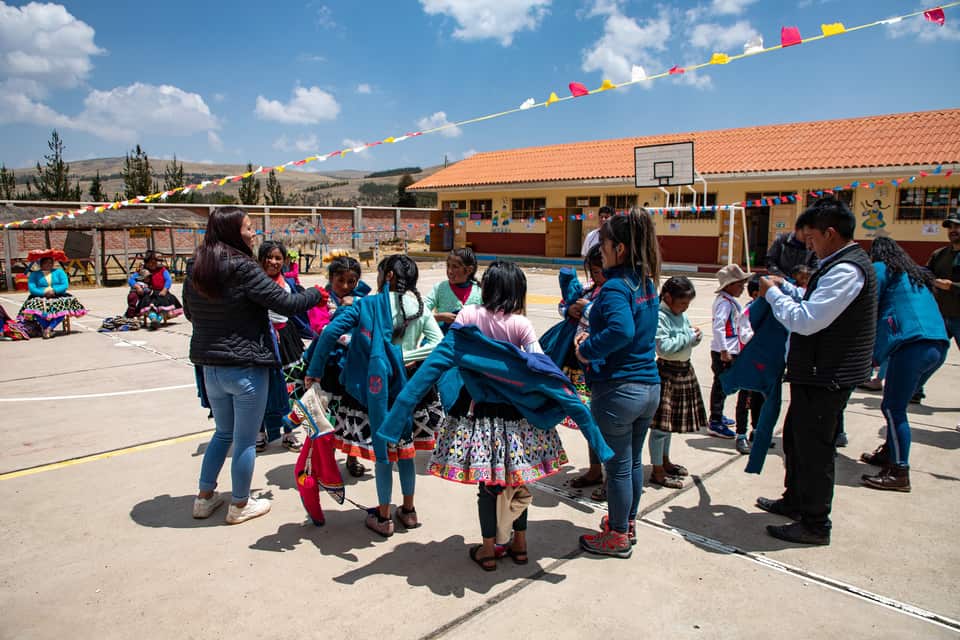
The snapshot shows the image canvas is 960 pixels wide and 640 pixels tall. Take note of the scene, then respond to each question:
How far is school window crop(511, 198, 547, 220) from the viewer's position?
2723cm

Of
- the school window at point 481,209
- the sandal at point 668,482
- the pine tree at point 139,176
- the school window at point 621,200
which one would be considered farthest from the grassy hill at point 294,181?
the sandal at point 668,482

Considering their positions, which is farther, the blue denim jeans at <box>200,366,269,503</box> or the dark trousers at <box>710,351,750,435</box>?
the dark trousers at <box>710,351,750,435</box>

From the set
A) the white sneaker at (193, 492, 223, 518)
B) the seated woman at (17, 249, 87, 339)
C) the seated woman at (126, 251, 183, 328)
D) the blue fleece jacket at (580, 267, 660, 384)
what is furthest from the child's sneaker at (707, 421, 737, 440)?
the seated woman at (17, 249, 87, 339)

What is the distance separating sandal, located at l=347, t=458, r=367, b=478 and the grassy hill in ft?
221

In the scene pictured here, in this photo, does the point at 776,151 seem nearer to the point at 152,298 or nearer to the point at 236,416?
the point at 152,298

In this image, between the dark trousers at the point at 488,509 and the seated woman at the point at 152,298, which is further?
the seated woman at the point at 152,298

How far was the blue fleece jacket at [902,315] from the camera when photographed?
3.99 m

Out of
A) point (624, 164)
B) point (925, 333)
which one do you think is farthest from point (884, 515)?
point (624, 164)

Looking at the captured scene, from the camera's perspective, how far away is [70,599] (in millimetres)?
2822

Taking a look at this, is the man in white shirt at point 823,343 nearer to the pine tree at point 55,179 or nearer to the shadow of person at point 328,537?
the shadow of person at point 328,537

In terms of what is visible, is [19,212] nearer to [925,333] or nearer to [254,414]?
[254,414]

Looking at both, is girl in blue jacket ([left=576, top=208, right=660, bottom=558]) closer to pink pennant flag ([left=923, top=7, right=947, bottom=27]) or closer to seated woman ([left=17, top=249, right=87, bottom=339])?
pink pennant flag ([left=923, top=7, right=947, bottom=27])

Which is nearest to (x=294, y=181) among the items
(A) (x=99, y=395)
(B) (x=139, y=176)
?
(B) (x=139, y=176)

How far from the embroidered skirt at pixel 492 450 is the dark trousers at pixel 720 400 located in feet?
7.49
